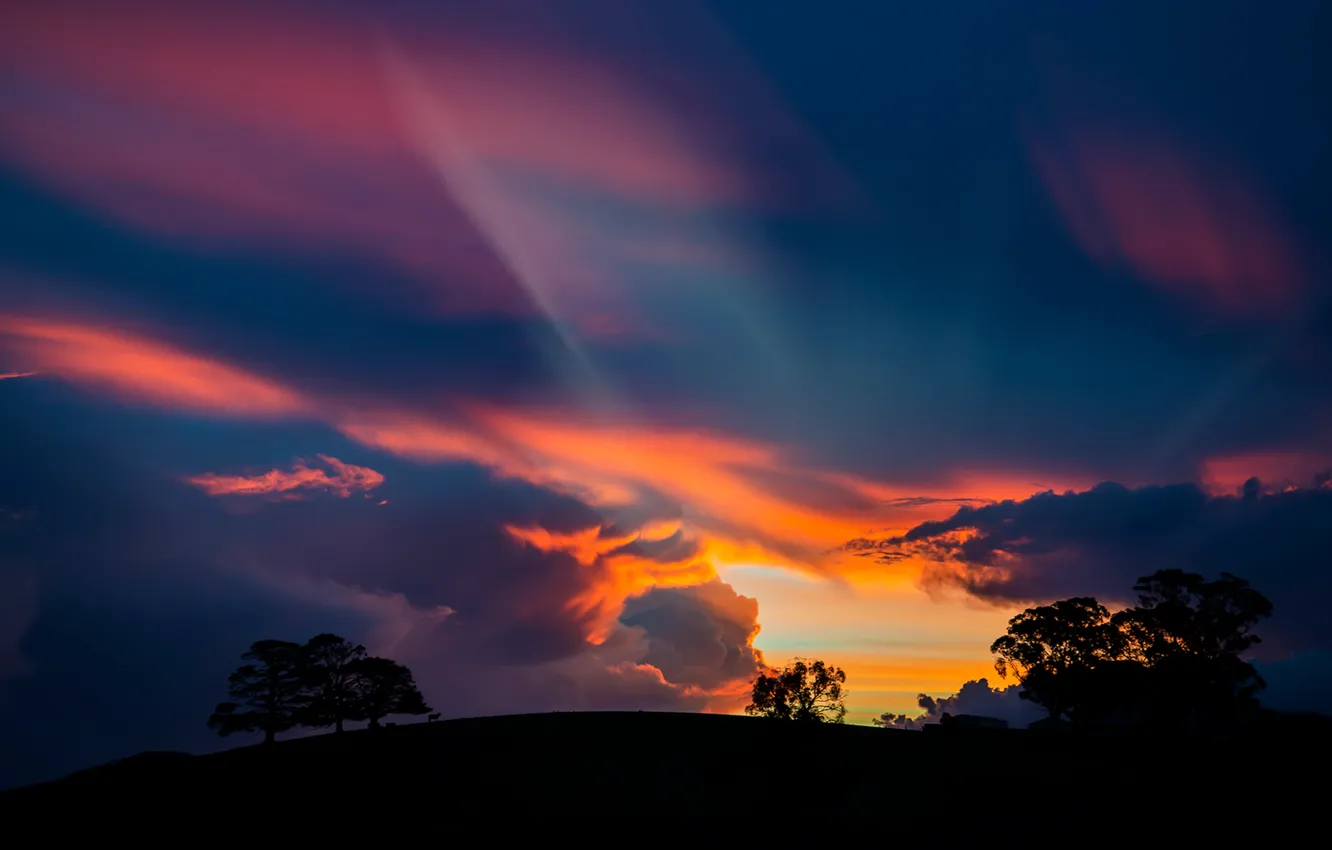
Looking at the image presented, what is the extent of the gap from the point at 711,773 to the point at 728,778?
2.30 m

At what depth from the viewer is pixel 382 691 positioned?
118 metres

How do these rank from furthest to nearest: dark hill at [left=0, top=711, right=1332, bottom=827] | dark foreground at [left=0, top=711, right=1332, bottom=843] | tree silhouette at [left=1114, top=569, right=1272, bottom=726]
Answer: tree silhouette at [left=1114, top=569, right=1272, bottom=726] → dark hill at [left=0, top=711, right=1332, bottom=827] → dark foreground at [left=0, top=711, right=1332, bottom=843]

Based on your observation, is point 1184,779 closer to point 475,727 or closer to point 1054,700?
point 1054,700

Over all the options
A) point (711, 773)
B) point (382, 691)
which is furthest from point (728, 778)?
point (382, 691)

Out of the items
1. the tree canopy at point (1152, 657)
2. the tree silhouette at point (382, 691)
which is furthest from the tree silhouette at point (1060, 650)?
the tree silhouette at point (382, 691)

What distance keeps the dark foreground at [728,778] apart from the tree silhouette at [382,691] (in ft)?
29.6

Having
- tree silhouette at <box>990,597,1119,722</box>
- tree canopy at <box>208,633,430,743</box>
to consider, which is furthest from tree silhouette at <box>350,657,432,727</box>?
tree silhouette at <box>990,597,1119,722</box>

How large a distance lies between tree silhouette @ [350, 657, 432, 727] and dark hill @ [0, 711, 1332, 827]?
859 centimetres

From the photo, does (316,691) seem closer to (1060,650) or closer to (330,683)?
(330,683)

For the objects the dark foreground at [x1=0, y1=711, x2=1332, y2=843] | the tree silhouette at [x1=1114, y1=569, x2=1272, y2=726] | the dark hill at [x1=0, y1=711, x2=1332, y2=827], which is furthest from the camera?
the tree silhouette at [x1=1114, y1=569, x2=1272, y2=726]

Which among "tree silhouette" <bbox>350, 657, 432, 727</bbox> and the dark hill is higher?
"tree silhouette" <bbox>350, 657, 432, 727</bbox>

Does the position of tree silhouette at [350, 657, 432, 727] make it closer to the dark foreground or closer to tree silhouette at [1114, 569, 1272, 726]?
the dark foreground

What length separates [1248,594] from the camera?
11719cm

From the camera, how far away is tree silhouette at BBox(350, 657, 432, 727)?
382ft
